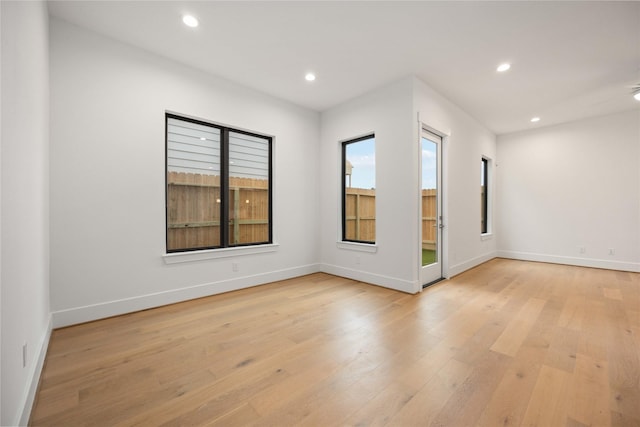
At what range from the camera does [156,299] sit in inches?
119

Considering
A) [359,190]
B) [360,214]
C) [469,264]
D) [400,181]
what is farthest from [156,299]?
[469,264]

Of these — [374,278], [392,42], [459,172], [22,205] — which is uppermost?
[392,42]

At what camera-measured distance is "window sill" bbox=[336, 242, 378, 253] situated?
398 cm

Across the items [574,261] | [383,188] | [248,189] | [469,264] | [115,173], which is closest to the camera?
[115,173]

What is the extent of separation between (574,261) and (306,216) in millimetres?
5475

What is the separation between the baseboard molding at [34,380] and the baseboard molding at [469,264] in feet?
15.0

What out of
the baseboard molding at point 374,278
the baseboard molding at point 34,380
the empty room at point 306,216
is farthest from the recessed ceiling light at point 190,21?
the baseboard molding at point 374,278

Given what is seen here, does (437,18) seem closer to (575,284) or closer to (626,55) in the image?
(626,55)

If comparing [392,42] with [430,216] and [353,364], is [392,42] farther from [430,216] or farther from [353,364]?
[353,364]

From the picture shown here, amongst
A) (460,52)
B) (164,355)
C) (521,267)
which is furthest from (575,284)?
(164,355)

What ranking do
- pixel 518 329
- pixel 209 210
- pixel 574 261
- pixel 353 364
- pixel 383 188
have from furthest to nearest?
pixel 574 261 < pixel 383 188 < pixel 209 210 < pixel 518 329 < pixel 353 364

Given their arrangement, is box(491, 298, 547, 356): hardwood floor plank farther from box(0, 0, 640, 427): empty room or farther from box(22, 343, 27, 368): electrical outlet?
box(22, 343, 27, 368): electrical outlet

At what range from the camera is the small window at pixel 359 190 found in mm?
4176

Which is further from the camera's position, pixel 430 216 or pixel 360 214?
pixel 360 214
